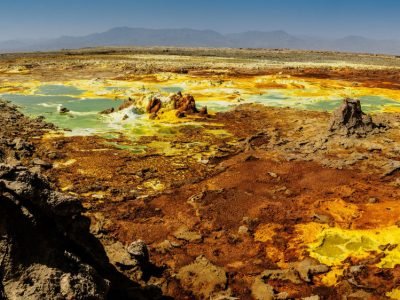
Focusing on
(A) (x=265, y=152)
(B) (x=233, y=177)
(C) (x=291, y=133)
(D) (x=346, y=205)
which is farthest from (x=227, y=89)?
(D) (x=346, y=205)

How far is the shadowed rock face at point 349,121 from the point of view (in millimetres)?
17969

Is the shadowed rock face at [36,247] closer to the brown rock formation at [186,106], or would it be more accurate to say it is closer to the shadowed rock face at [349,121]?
the shadowed rock face at [349,121]

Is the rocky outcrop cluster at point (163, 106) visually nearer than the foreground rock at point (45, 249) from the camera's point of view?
No

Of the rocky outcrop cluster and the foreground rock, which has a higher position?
the foreground rock

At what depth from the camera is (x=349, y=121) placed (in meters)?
18.2

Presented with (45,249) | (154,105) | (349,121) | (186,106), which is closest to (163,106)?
(154,105)

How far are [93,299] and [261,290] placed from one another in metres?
3.51

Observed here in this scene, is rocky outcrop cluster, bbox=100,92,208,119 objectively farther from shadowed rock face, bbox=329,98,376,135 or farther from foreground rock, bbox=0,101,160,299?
foreground rock, bbox=0,101,160,299

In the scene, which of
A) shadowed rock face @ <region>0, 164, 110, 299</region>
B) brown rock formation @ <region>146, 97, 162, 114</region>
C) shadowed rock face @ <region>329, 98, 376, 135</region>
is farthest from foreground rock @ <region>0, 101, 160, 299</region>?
brown rock formation @ <region>146, 97, 162, 114</region>

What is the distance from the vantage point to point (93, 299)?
5305 mm

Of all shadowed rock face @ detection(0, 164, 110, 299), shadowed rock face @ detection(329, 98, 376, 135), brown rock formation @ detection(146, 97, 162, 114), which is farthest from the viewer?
brown rock formation @ detection(146, 97, 162, 114)

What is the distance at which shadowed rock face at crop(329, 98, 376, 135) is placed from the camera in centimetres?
1797

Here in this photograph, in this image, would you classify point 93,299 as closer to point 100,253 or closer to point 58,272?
point 58,272

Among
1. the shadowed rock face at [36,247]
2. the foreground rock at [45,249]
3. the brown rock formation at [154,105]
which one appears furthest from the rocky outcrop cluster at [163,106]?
the shadowed rock face at [36,247]
